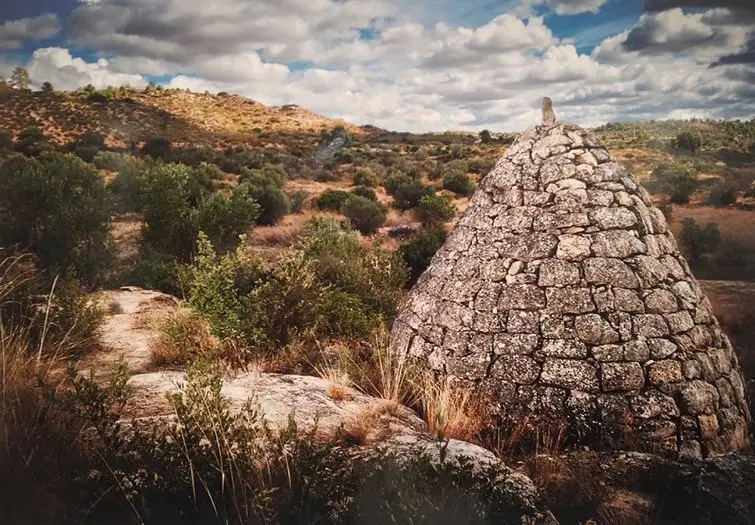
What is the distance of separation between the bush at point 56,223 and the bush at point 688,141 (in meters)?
29.5

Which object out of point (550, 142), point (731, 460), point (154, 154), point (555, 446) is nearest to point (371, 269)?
point (550, 142)

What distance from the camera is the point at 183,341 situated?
5.49 meters

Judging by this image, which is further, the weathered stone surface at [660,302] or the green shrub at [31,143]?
the green shrub at [31,143]

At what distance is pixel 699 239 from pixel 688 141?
16.9 m

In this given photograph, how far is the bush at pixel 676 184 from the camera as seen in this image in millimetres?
21547

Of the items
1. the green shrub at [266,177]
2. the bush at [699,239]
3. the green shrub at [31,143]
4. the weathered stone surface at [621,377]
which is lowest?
the bush at [699,239]

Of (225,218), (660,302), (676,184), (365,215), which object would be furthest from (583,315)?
(676,184)

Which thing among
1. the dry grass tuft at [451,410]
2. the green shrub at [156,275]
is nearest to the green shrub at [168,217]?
the green shrub at [156,275]

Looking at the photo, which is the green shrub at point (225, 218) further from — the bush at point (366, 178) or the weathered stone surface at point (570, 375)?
the bush at point (366, 178)

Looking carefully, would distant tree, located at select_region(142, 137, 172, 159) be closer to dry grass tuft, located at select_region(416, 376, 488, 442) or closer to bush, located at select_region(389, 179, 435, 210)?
bush, located at select_region(389, 179, 435, 210)

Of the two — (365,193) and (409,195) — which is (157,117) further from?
(409,195)

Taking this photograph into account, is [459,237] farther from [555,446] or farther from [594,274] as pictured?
[555,446]

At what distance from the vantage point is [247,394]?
4.04 metres

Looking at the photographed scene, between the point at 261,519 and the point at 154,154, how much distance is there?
1166 inches
